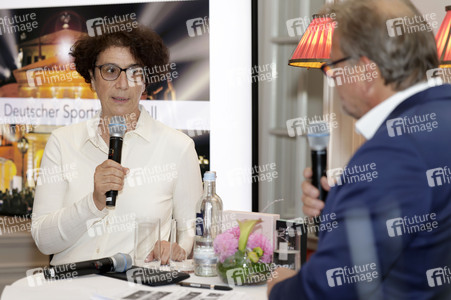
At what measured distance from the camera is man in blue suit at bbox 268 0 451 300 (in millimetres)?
1038

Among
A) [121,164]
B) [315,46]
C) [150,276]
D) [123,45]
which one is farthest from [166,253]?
[315,46]

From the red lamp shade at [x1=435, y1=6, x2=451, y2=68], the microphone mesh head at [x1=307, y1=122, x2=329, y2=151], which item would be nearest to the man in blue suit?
the microphone mesh head at [x1=307, y1=122, x2=329, y2=151]

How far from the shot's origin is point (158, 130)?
2.49 metres

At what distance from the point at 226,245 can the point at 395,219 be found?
0.79 metres

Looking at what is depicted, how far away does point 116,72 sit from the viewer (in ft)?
7.95

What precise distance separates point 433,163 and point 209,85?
2.52 metres

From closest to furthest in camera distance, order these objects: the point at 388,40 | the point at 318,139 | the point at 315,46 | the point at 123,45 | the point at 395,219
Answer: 1. the point at 395,219
2. the point at 388,40
3. the point at 318,139
4. the point at 123,45
5. the point at 315,46

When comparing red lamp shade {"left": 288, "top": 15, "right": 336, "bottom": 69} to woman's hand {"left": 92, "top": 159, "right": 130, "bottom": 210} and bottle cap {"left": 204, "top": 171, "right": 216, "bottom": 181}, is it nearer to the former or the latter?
bottle cap {"left": 204, "top": 171, "right": 216, "bottom": 181}

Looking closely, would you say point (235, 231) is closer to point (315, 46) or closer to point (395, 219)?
point (395, 219)

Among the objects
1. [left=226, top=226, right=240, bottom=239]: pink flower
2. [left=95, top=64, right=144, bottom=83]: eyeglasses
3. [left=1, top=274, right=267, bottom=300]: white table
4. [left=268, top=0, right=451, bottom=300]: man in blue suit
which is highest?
[left=95, top=64, right=144, bottom=83]: eyeglasses

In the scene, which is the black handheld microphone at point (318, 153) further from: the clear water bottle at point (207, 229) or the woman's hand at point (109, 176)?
the woman's hand at point (109, 176)

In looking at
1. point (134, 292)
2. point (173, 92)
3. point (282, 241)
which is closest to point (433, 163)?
point (282, 241)

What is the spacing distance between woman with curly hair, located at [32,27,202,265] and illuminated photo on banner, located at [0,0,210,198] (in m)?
0.92

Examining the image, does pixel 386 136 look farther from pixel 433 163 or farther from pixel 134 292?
pixel 134 292
